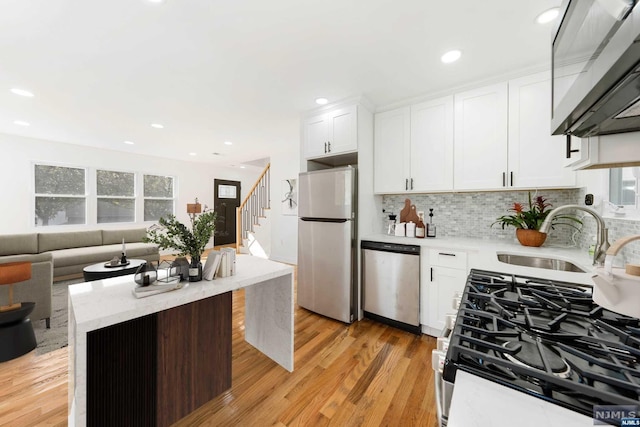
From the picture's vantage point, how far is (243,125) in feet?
12.3

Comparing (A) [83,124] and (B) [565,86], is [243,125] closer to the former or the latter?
(A) [83,124]

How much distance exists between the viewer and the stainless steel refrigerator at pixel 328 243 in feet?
8.69

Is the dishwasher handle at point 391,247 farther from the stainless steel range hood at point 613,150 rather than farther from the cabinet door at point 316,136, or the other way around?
the stainless steel range hood at point 613,150

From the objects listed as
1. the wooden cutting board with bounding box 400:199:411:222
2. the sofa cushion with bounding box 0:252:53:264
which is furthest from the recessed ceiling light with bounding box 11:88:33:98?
the wooden cutting board with bounding box 400:199:411:222

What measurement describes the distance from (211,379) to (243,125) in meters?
3.26

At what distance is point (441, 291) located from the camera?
7.61 feet

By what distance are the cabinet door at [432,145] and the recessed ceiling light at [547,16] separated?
89 centimetres

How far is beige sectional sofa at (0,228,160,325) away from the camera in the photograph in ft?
7.88

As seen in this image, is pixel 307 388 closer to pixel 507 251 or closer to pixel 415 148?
pixel 507 251

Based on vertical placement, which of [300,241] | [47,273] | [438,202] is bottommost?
[47,273]

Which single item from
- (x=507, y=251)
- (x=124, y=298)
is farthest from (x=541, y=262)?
(x=124, y=298)

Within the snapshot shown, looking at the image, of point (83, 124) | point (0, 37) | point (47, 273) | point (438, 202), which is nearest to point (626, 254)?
point (438, 202)

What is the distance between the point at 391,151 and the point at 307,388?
2421 mm

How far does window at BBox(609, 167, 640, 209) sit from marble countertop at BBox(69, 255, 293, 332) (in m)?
2.20
